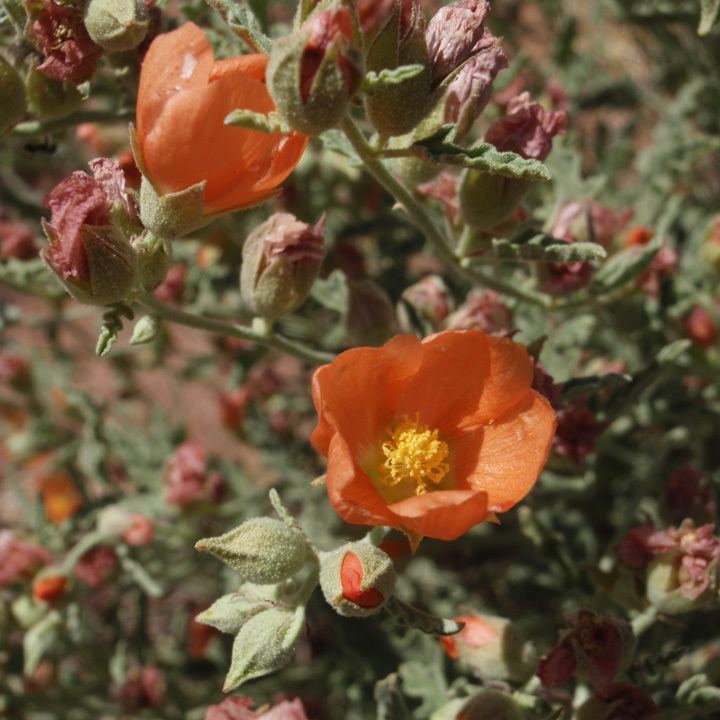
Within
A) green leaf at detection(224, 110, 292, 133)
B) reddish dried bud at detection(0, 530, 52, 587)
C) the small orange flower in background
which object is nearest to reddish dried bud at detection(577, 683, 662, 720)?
green leaf at detection(224, 110, 292, 133)

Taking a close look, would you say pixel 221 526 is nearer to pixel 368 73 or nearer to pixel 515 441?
pixel 515 441

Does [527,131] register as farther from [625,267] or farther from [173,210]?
[173,210]

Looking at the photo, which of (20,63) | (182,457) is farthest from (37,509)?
(20,63)

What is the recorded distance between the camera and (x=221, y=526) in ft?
10.2

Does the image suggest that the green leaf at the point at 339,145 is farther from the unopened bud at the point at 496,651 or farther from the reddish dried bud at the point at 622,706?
the reddish dried bud at the point at 622,706

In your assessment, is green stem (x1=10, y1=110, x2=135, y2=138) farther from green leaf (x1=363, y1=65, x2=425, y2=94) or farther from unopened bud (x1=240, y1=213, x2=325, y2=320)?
green leaf (x1=363, y1=65, x2=425, y2=94)

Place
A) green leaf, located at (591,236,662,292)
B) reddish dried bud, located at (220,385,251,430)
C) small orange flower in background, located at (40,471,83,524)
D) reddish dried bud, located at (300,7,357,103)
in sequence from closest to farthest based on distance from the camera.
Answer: reddish dried bud, located at (300,7,357,103)
green leaf, located at (591,236,662,292)
reddish dried bud, located at (220,385,251,430)
small orange flower in background, located at (40,471,83,524)

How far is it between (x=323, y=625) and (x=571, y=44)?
91.3 inches

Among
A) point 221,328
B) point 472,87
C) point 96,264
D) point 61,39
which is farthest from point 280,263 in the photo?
point 61,39

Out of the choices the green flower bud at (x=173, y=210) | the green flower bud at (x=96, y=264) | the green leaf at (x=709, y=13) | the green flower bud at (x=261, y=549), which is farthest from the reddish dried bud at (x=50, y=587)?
the green leaf at (x=709, y=13)

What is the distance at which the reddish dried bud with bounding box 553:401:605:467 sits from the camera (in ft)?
7.06

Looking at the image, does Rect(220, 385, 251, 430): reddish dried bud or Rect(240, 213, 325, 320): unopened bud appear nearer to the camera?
Rect(240, 213, 325, 320): unopened bud

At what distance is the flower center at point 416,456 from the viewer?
178 cm

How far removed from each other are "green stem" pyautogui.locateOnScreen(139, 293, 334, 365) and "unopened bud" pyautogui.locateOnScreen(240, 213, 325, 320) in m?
0.06
